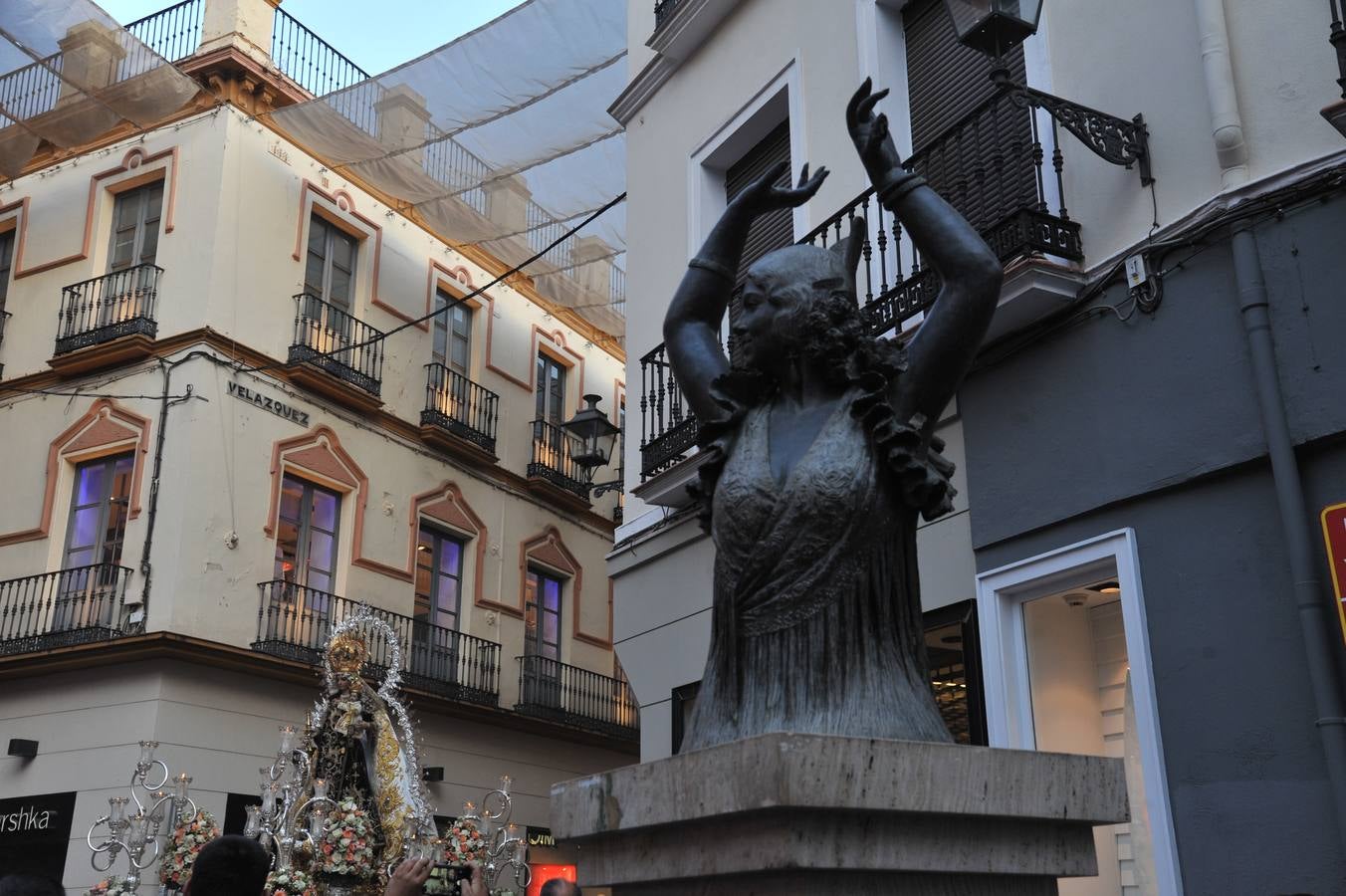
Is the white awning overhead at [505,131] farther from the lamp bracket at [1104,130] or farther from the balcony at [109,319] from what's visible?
the lamp bracket at [1104,130]

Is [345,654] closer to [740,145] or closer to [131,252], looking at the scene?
[740,145]

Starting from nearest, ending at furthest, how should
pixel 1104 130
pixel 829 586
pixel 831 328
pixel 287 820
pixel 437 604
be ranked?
pixel 829 586 < pixel 831 328 < pixel 1104 130 < pixel 287 820 < pixel 437 604

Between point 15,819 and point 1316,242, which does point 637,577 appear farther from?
point 15,819

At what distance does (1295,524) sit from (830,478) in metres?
4.07

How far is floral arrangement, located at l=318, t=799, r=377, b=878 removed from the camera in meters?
8.95

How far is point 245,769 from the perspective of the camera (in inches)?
645

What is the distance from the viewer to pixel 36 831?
1591 centimetres

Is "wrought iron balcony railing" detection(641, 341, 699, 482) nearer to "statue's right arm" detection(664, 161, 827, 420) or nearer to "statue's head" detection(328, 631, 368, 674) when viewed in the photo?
"statue's head" detection(328, 631, 368, 674)

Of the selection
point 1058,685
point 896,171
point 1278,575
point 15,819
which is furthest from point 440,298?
point 896,171

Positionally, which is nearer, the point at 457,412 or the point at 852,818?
the point at 852,818

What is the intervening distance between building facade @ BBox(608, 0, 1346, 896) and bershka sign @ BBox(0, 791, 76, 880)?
11430mm

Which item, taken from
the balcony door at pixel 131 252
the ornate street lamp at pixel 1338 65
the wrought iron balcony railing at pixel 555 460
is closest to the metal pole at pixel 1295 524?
the ornate street lamp at pixel 1338 65

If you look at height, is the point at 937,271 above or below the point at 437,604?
below

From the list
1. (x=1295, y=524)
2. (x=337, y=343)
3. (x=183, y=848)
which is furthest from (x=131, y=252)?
(x=1295, y=524)
